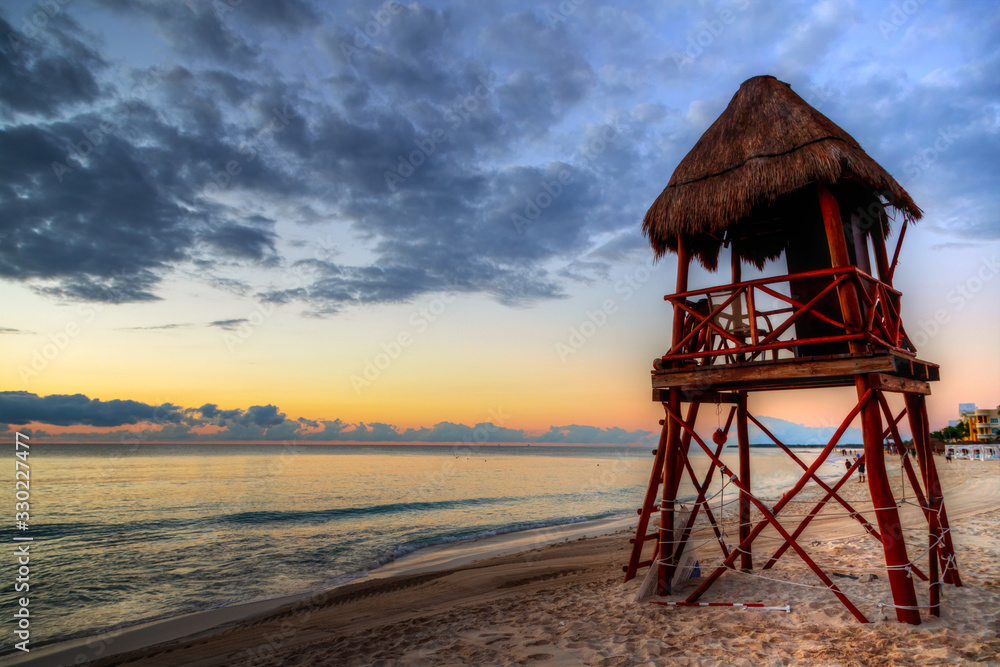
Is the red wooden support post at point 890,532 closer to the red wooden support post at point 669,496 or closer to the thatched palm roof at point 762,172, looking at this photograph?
the red wooden support post at point 669,496

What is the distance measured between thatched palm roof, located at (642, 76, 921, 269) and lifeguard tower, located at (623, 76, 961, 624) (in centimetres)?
2


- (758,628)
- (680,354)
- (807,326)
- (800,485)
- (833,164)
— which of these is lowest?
(758,628)

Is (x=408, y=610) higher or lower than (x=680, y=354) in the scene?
lower

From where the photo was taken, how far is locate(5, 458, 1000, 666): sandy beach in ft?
16.3

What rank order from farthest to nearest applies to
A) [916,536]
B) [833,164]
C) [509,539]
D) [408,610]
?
1. [509,539]
2. [916,536]
3. [408,610]
4. [833,164]

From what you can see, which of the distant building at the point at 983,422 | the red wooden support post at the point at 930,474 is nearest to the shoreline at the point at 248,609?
the red wooden support post at the point at 930,474

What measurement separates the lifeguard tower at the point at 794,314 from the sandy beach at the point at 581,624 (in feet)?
1.46

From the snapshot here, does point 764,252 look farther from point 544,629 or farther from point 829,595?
point 544,629

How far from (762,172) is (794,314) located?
191 cm

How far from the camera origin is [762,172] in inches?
254

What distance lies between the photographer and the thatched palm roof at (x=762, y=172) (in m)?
6.21

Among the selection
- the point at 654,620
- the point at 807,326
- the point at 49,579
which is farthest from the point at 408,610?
the point at 49,579

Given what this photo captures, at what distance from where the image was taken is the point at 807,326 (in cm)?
698

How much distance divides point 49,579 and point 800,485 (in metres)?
16.0
